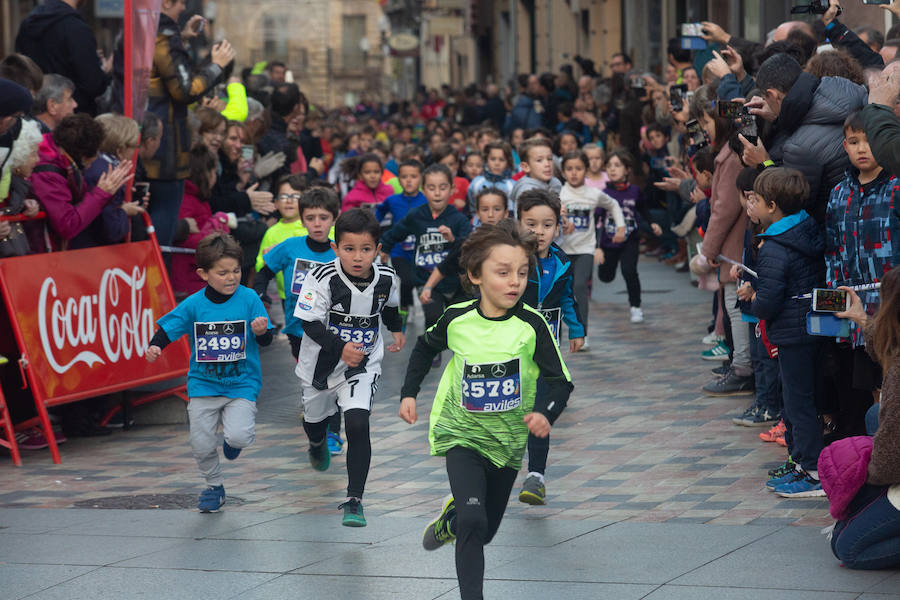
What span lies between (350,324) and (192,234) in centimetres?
445

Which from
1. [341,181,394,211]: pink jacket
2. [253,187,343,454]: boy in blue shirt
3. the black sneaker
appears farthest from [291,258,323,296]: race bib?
[341,181,394,211]: pink jacket

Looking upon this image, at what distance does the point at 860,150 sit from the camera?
265 inches

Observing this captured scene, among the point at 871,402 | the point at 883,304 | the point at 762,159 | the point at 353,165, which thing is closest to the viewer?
the point at 883,304

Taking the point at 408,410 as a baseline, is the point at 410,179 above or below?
above

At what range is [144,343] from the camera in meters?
9.64

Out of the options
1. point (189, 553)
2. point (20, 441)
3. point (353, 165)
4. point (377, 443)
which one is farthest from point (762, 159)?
point (353, 165)

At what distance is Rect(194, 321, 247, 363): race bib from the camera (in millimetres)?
7504

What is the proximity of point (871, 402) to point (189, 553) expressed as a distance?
344cm

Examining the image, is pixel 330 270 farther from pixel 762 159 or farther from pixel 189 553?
pixel 762 159

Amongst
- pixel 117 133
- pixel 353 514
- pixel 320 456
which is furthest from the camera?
pixel 117 133

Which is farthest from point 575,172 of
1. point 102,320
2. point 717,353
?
point 102,320

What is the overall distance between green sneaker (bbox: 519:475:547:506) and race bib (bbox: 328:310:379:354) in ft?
3.47

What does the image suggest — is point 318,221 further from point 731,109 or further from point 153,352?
point 731,109

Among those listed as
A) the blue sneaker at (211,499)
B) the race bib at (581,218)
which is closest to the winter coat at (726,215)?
the race bib at (581,218)
